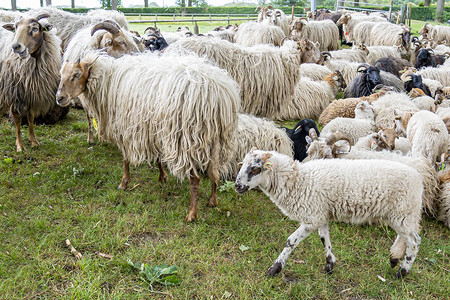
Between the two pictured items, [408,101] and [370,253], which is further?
[408,101]

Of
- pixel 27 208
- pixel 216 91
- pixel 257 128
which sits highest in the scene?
pixel 216 91

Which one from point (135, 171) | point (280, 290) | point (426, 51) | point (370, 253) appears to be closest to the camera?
point (280, 290)

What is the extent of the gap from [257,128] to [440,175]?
2.51 metres

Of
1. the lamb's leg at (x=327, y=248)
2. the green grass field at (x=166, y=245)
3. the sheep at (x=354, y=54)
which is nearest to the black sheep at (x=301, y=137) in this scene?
the green grass field at (x=166, y=245)

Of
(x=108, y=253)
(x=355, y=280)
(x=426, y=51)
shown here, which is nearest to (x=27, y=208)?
(x=108, y=253)

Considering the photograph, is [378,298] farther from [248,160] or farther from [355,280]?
[248,160]

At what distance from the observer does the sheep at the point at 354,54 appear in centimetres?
1198

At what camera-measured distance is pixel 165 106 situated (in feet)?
13.1

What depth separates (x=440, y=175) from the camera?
4926 mm

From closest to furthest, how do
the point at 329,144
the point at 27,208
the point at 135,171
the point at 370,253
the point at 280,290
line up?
1. the point at 280,290
2. the point at 370,253
3. the point at 27,208
4. the point at 329,144
5. the point at 135,171

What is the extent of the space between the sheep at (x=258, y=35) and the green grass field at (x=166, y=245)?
272 inches

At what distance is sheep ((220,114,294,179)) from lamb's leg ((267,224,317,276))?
194 cm

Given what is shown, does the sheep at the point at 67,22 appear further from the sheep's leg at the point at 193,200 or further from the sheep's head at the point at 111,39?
the sheep's leg at the point at 193,200

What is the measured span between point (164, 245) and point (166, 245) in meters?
0.02
